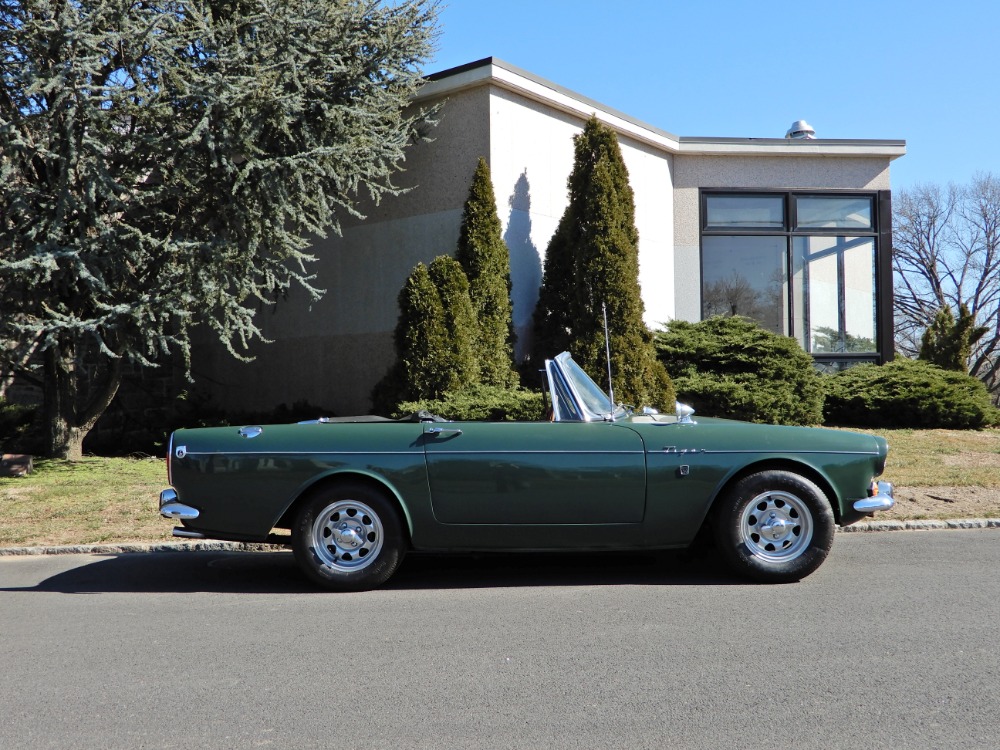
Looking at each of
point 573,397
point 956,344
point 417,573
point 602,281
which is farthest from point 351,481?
point 956,344

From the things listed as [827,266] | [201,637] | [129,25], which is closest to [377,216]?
[129,25]

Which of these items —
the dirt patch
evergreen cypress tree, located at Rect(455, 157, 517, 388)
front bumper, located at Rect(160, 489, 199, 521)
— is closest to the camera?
front bumper, located at Rect(160, 489, 199, 521)

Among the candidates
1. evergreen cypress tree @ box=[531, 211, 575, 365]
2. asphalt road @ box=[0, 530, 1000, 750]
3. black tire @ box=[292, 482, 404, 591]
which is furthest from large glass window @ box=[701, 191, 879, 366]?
black tire @ box=[292, 482, 404, 591]

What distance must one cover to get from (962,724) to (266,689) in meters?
2.81

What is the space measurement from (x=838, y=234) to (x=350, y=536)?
542 inches

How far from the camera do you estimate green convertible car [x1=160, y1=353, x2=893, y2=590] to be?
5.89 meters

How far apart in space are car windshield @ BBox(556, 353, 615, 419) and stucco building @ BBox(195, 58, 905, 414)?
739 centimetres

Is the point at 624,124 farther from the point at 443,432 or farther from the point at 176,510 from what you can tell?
the point at 176,510

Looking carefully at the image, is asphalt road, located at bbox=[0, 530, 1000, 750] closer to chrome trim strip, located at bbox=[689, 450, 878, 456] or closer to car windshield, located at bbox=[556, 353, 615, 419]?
chrome trim strip, located at bbox=[689, 450, 878, 456]

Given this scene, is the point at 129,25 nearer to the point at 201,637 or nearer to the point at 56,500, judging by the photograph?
the point at 56,500

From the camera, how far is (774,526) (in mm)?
5953

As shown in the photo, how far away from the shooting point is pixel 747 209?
16.9 metres

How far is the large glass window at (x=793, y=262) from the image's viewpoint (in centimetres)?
1689

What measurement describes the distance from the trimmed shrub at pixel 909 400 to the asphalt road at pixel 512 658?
27.6 feet
